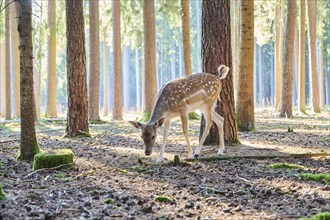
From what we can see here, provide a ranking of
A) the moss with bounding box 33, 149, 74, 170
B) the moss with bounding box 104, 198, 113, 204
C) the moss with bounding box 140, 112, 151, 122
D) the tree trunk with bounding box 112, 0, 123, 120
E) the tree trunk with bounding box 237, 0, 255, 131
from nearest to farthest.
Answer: the moss with bounding box 104, 198, 113, 204, the moss with bounding box 33, 149, 74, 170, the tree trunk with bounding box 237, 0, 255, 131, the moss with bounding box 140, 112, 151, 122, the tree trunk with bounding box 112, 0, 123, 120

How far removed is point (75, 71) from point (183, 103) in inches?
172

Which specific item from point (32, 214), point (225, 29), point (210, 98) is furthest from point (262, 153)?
point (32, 214)

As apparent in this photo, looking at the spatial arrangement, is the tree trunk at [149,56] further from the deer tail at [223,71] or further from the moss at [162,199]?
the moss at [162,199]

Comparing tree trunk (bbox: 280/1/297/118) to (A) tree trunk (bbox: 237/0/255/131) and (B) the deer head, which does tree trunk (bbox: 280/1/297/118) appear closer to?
(A) tree trunk (bbox: 237/0/255/131)

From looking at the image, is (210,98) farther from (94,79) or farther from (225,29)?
(94,79)

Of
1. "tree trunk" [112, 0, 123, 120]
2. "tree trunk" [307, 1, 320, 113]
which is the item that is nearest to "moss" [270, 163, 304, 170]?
"tree trunk" [112, 0, 123, 120]

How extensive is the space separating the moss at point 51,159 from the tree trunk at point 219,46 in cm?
338

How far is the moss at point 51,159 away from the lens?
6758mm

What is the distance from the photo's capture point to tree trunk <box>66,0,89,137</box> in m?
11.4

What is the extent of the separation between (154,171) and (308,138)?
5.27 meters

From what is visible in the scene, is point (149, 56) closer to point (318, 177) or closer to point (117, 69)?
point (117, 69)

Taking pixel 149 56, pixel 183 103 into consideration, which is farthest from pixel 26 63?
pixel 149 56

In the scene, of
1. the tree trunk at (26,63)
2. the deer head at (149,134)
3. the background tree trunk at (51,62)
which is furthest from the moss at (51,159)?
the background tree trunk at (51,62)

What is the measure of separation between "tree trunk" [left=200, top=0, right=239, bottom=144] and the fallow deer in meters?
0.87
